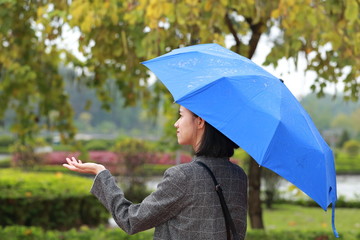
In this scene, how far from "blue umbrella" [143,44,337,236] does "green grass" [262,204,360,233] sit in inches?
268

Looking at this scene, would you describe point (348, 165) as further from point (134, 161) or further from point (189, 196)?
point (189, 196)

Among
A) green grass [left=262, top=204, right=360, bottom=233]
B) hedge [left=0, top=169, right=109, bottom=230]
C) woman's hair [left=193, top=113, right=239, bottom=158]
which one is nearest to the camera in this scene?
woman's hair [left=193, top=113, right=239, bottom=158]

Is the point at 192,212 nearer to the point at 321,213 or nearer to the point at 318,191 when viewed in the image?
the point at 318,191

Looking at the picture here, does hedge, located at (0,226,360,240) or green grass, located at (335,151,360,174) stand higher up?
hedge, located at (0,226,360,240)

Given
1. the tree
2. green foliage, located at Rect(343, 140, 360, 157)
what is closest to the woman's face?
the tree

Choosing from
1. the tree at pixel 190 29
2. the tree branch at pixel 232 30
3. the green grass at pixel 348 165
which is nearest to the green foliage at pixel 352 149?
the green grass at pixel 348 165

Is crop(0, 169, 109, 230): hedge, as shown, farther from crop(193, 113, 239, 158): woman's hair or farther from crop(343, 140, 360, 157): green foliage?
crop(343, 140, 360, 157): green foliage

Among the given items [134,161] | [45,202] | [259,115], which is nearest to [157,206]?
[259,115]

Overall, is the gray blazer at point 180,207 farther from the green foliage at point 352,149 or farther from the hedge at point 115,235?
the green foliage at point 352,149

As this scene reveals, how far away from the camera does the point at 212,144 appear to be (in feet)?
7.27

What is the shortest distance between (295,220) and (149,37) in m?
6.53

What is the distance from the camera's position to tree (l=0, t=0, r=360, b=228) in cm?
442

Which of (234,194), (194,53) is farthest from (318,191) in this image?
(194,53)

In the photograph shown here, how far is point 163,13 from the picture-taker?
4355 millimetres
